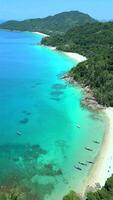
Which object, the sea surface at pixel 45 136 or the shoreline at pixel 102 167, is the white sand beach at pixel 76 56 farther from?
the shoreline at pixel 102 167

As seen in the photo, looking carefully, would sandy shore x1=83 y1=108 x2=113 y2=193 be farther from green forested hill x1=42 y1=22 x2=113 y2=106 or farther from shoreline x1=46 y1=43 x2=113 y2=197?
green forested hill x1=42 y1=22 x2=113 y2=106

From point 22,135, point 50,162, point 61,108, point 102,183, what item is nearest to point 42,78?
point 61,108

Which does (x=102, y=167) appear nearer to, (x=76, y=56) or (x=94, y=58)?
(x=94, y=58)

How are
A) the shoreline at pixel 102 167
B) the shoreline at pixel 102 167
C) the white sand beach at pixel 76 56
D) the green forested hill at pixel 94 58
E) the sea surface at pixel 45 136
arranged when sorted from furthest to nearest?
the white sand beach at pixel 76 56
the green forested hill at pixel 94 58
the sea surface at pixel 45 136
the shoreline at pixel 102 167
the shoreline at pixel 102 167

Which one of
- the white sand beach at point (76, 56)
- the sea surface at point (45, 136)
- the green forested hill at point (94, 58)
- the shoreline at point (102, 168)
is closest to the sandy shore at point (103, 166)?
the shoreline at point (102, 168)

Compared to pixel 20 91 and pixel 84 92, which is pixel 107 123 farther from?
pixel 20 91

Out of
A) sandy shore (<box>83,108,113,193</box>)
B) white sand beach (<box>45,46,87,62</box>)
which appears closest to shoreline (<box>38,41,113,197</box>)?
sandy shore (<box>83,108,113,193</box>)
